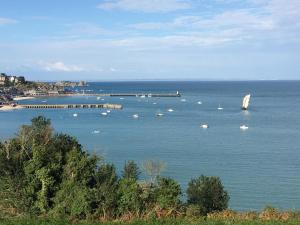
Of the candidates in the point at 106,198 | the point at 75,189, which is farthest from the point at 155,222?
the point at 75,189

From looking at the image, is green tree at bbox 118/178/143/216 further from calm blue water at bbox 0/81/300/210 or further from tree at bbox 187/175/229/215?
calm blue water at bbox 0/81/300/210

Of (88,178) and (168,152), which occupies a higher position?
(88,178)

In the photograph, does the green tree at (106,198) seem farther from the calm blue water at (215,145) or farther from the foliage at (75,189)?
the calm blue water at (215,145)

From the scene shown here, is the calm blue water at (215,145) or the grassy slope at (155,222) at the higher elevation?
the grassy slope at (155,222)

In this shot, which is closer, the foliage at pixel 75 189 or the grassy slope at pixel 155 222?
the grassy slope at pixel 155 222

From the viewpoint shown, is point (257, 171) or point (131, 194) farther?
point (257, 171)

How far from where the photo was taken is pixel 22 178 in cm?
1767

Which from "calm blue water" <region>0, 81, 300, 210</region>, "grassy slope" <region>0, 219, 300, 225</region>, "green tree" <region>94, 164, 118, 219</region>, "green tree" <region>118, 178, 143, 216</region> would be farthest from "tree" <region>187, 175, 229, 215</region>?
"calm blue water" <region>0, 81, 300, 210</region>

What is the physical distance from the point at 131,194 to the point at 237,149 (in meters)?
34.4

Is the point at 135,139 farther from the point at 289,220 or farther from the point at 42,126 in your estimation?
the point at 289,220

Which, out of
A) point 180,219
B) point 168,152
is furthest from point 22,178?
point 168,152

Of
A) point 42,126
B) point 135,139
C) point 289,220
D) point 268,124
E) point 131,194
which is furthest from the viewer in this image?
point 268,124

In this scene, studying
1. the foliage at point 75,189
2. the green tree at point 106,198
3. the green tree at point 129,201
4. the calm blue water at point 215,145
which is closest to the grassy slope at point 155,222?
the foliage at point 75,189

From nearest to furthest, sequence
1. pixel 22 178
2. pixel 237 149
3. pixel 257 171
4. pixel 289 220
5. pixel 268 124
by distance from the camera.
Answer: pixel 289 220 < pixel 22 178 < pixel 257 171 < pixel 237 149 < pixel 268 124
